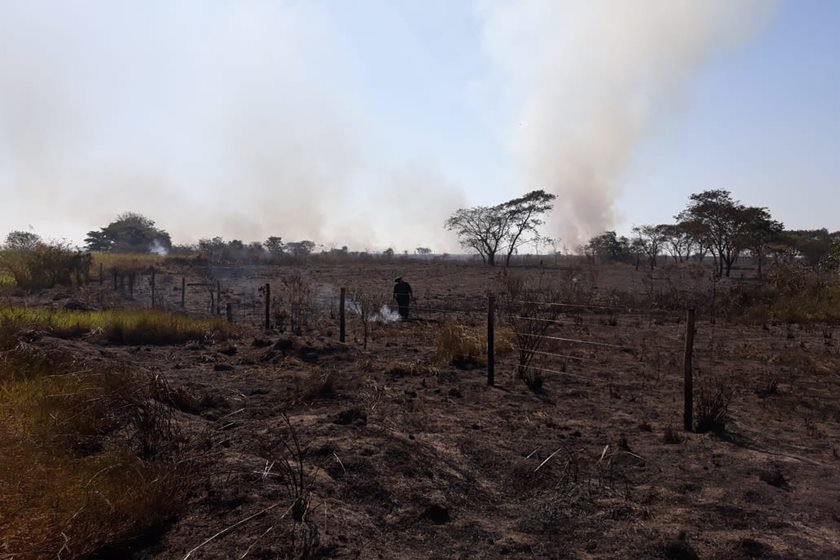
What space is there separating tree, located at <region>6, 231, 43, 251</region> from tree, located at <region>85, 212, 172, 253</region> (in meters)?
17.6

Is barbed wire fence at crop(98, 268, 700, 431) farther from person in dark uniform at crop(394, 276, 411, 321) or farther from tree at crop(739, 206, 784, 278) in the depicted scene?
tree at crop(739, 206, 784, 278)

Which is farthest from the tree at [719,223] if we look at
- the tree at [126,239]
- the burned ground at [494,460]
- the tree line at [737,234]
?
the tree at [126,239]

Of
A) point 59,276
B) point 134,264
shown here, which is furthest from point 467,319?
point 134,264

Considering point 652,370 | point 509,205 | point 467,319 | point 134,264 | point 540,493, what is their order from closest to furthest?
point 540,493
point 652,370
point 467,319
point 134,264
point 509,205

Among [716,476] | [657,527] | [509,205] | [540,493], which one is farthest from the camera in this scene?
[509,205]

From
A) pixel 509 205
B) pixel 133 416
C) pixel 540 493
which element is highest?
pixel 509 205

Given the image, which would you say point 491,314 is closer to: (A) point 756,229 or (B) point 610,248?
(A) point 756,229

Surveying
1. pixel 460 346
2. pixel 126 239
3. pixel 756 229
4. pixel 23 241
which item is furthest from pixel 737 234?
pixel 126 239

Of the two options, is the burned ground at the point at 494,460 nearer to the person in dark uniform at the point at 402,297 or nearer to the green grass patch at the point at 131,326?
the green grass patch at the point at 131,326

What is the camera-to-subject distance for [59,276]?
82.2 feet

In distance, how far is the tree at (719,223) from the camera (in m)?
38.4

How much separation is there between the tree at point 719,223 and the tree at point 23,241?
37351 mm

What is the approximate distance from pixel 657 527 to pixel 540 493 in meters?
1.06

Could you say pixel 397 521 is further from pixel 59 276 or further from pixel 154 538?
pixel 59 276
